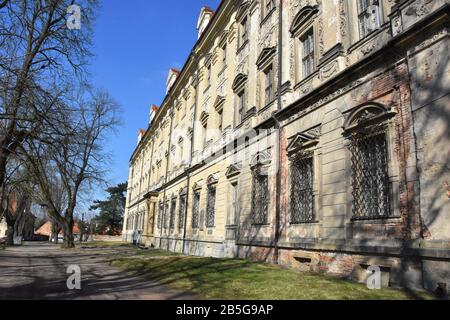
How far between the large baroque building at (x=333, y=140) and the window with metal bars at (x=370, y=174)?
0.03 metres

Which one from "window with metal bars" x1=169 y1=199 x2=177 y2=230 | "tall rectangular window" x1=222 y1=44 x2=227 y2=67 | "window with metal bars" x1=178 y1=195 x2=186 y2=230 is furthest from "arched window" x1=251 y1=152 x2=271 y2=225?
"window with metal bars" x1=169 y1=199 x2=177 y2=230

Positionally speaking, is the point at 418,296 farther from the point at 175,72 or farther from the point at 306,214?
the point at 175,72

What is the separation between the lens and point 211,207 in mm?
20250

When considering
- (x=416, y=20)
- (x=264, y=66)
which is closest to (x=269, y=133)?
(x=264, y=66)

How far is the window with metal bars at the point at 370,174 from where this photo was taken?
338 inches

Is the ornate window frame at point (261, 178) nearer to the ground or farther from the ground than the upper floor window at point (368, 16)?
nearer to the ground

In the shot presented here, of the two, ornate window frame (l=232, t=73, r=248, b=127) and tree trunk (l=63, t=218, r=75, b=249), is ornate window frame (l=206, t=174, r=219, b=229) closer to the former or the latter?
ornate window frame (l=232, t=73, r=248, b=127)

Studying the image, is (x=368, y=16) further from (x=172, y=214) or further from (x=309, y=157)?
(x=172, y=214)

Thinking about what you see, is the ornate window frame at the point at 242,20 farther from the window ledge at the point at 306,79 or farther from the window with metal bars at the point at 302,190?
the window with metal bars at the point at 302,190

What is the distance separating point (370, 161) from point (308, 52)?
5250mm

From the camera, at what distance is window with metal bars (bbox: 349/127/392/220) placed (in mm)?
8594

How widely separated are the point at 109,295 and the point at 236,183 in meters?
10.2

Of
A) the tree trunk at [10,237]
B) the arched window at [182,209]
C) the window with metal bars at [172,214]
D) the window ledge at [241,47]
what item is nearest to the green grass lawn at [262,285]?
the window ledge at [241,47]

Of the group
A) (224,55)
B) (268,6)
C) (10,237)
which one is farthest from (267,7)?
(10,237)
